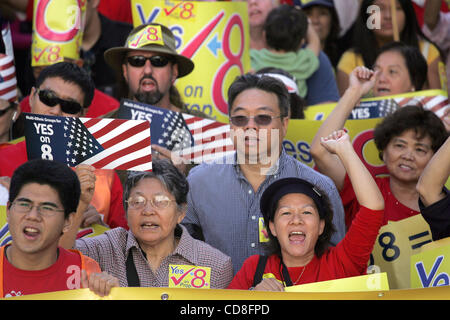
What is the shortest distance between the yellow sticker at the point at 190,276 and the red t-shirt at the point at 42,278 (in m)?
0.45

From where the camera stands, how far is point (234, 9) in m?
6.29

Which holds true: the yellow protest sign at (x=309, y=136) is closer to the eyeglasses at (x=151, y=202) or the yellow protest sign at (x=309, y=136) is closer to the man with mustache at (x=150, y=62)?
the man with mustache at (x=150, y=62)

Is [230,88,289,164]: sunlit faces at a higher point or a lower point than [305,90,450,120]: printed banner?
lower

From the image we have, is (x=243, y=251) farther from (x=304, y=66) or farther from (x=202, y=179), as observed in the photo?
(x=304, y=66)

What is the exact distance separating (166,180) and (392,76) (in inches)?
105

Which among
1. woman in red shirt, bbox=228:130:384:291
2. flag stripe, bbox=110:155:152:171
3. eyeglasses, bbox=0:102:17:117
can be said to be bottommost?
woman in red shirt, bbox=228:130:384:291

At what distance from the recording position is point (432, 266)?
383 cm

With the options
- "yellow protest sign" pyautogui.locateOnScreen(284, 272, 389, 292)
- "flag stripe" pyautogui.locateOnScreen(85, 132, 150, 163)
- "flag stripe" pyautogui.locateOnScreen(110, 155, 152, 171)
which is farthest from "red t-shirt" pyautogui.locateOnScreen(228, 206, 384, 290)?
"flag stripe" pyautogui.locateOnScreen(85, 132, 150, 163)

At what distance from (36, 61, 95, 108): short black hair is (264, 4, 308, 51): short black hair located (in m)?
1.99

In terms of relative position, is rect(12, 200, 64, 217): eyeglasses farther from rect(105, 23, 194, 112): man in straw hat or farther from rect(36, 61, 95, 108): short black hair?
rect(105, 23, 194, 112): man in straw hat

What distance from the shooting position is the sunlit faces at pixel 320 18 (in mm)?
7609

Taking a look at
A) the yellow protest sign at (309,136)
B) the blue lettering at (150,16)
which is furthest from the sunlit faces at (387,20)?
the blue lettering at (150,16)

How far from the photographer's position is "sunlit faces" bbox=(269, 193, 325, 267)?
4039mm

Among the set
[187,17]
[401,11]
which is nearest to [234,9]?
[187,17]
